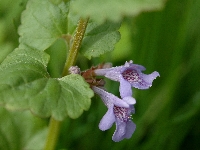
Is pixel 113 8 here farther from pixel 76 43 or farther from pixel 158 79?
pixel 158 79

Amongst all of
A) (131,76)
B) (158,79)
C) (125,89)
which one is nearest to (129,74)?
(131,76)

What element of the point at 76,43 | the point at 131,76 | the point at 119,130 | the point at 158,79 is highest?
the point at 76,43

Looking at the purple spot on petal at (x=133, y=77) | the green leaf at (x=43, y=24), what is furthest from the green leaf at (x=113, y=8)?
the green leaf at (x=43, y=24)

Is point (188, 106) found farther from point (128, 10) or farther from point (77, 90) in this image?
point (128, 10)

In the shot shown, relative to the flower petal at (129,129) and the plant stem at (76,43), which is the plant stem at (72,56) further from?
the flower petal at (129,129)

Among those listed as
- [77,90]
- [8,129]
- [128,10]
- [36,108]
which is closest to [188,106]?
[8,129]

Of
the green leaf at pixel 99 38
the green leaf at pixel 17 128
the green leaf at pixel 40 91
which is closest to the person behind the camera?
the green leaf at pixel 40 91
